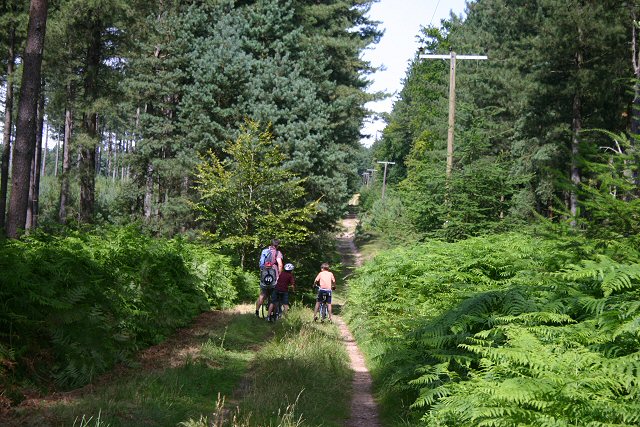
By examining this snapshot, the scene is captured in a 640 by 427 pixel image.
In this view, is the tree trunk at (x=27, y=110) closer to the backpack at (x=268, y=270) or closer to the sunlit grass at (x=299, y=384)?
the backpack at (x=268, y=270)

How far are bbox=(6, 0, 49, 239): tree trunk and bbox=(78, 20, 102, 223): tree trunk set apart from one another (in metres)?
13.4

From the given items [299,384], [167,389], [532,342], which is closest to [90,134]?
[299,384]

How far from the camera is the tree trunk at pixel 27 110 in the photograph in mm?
11820

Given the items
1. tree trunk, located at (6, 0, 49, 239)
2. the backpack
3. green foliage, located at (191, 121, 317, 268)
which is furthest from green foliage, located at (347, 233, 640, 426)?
green foliage, located at (191, 121, 317, 268)

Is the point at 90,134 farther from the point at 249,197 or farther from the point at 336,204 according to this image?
Result: the point at 336,204

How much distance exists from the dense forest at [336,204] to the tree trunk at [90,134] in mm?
101

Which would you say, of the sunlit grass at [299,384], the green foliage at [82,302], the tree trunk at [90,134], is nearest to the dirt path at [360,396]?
the sunlit grass at [299,384]

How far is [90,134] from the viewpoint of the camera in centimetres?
2627

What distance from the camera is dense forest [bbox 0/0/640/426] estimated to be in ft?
16.8

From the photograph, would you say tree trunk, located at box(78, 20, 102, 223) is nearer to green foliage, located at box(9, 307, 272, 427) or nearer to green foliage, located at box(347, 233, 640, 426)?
green foliage, located at box(9, 307, 272, 427)

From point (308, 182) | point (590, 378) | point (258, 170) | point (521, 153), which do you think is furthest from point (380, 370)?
point (521, 153)

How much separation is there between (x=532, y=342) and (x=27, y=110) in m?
11.3

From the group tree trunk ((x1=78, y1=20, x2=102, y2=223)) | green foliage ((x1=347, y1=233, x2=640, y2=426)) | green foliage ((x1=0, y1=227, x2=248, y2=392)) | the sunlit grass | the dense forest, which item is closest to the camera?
green foliage ((x1=347, y1=233, x2=640, y2=426))

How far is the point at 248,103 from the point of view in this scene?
25.6m
